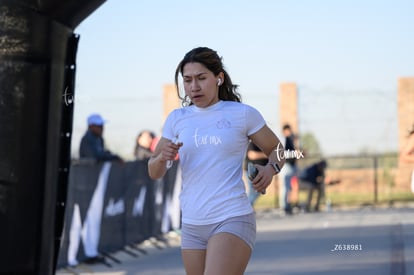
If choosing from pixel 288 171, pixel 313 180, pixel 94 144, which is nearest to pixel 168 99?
pixel 313 180

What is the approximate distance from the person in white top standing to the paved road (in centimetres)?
552

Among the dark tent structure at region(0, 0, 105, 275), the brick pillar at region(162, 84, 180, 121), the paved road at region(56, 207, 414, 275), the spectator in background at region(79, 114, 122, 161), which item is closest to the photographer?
the dark tent structure at region(0, 0, 105, 275)

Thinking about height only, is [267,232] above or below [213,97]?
below

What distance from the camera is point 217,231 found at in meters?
6.03

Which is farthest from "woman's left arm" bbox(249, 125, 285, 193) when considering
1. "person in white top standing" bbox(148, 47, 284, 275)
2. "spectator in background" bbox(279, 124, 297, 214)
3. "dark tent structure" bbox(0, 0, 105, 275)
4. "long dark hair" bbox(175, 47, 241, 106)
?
"spectator in background" bbox(279, 124, 297, 214)

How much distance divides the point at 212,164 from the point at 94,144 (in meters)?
7.60

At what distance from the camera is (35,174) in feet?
25.3

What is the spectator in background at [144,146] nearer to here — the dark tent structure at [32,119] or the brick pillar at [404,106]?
the dark tent structure at [32,119]

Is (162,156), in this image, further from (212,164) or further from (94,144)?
(94,144)

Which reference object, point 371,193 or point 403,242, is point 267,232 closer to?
point 403,242

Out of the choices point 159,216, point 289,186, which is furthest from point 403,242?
point 289,186

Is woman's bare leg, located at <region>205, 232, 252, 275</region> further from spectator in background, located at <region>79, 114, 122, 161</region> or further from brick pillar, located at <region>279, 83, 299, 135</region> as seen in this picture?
brick pillar, located at <region>279, 83, 299, 135</region>

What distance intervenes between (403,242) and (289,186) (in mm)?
7999

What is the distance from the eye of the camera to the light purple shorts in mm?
6020
